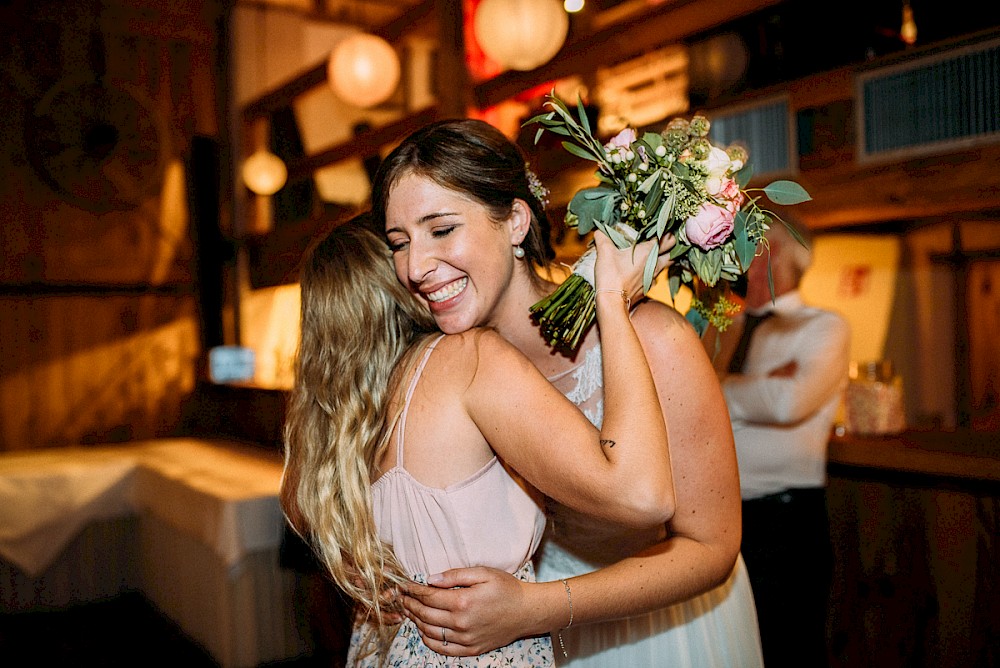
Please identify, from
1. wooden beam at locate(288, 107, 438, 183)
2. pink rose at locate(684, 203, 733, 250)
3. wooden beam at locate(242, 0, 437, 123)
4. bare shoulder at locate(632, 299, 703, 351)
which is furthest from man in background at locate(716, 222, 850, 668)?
wooden beam at locate(242, 0, 437, 123)

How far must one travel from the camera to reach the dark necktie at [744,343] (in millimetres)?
2932

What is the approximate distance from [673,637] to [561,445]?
27.9 inches

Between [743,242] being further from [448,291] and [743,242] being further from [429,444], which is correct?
[429,444]

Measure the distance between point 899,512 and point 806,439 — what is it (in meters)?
0.42

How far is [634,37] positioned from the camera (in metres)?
3.17

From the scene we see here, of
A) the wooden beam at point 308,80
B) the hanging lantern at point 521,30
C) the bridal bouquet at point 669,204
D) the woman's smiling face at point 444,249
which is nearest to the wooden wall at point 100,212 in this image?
the wooden beam at point 308,80

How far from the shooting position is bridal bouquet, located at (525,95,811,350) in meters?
1.43

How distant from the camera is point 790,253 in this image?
112 inches

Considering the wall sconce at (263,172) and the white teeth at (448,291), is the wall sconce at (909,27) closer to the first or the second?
the white teeth at (448,291)

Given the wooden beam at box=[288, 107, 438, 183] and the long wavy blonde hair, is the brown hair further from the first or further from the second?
the wooden beam at box=[288, 107, 438, 183]

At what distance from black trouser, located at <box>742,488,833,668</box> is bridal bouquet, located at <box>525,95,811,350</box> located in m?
1.44

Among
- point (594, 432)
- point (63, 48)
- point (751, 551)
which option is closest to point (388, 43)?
point (63, 48)

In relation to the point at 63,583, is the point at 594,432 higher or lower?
higher

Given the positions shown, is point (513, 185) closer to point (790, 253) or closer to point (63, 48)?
point (790, 253)
